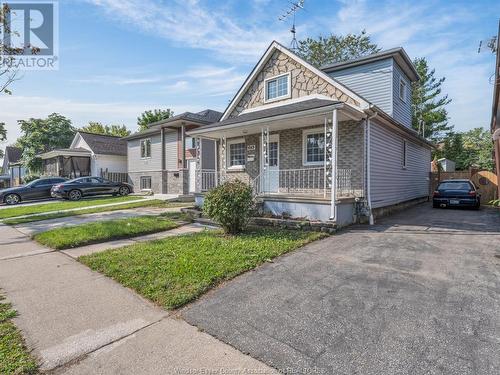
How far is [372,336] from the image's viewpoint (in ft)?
9.52

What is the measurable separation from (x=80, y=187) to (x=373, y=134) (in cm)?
1745

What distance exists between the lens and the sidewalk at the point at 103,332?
253 centimetres

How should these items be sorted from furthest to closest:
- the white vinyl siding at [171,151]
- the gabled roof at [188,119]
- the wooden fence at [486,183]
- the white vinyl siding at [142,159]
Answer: the white vinyl siding at [142,159]
the white vinyl siding at [171,151]
the gabled roof at [188,119]
the wooden fence at [486,183]

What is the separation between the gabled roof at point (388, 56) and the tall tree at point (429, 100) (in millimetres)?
19420

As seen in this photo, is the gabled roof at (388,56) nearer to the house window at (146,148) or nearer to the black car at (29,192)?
the house window at (146,148)

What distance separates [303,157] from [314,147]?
57 cm

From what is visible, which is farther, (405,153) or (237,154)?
→ (237,154)

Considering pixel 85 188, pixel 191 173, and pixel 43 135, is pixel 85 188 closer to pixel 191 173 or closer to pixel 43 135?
pixel 191 173

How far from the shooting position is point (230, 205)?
7.12 metres

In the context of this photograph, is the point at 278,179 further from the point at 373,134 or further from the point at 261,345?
the point at 261,345

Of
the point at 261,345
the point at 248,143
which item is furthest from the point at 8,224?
the point at 261,345

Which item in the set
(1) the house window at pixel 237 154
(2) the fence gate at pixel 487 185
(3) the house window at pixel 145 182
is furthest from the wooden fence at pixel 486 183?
(3) the house window at pixel 145 182

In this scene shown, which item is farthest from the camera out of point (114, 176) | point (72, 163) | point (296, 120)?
point (72, 163)

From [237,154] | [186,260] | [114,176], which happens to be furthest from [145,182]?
[186,260]
